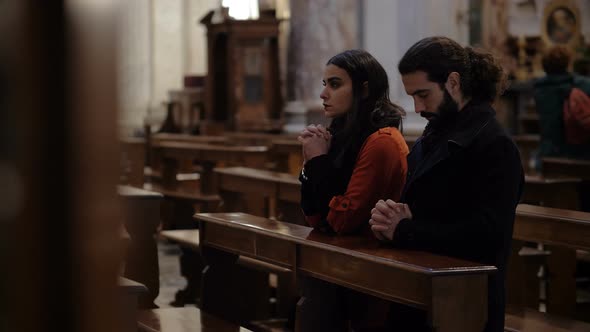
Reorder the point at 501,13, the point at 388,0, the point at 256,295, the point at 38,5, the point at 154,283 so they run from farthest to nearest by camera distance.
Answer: the point at 501,13, the point at 388,0, the point at 154,283, the point at 256,295, the point at 38,5

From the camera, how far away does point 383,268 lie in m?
2.67

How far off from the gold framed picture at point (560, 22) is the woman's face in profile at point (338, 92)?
12518 millimetres

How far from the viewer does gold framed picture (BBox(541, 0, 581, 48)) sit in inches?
594

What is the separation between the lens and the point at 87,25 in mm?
486

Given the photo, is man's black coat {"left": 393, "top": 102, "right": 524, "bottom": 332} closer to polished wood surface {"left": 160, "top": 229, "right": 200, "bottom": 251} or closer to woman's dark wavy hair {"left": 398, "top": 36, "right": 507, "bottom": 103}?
woman's dark wavy hair {"left": 398, "top": 36, "right": 507, "bottom": 103}

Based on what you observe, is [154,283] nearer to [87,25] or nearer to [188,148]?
[188,148]

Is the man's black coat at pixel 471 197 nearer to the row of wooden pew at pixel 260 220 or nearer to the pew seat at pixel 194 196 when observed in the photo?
the row of wooden pew at pixel 260 220

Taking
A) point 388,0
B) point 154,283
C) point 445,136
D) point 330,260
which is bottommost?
point 154,283

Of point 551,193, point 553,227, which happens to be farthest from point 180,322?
point 551,193

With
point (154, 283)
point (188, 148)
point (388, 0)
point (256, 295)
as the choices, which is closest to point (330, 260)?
point (256, 295)

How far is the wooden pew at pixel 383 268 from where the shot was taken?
2455mm

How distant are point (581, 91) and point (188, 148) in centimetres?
349

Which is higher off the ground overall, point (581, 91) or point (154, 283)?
point (581, 91)

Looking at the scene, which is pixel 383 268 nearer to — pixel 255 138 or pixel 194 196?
pixel 194 196
